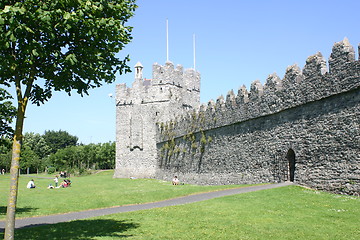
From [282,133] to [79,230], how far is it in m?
12.3

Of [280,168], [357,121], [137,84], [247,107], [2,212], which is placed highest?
[137,84]

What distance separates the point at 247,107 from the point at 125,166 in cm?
2559

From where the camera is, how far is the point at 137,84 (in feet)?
152

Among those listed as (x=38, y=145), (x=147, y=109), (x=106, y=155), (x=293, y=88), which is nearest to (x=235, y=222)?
(x=293, y=88)

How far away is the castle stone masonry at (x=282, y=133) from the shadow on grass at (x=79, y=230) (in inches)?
359

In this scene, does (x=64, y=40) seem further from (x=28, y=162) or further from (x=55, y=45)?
(x=28, y=162)

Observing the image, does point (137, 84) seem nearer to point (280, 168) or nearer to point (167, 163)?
point (167, 163)

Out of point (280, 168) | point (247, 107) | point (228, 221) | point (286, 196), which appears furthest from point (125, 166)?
point (228, 221)

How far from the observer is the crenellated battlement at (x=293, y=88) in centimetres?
1565

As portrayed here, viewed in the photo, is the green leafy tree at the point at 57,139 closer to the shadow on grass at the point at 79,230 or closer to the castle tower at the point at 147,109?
the castle tower at the point at 147,109

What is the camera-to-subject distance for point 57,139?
11106 centimetres

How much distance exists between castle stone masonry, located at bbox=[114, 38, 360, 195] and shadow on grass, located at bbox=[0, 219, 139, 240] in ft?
30.0

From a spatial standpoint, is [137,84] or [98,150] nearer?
[137,84]

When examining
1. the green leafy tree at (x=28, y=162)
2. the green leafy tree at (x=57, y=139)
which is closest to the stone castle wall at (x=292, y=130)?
the green leafy tree at (x=28, y=162)
